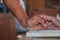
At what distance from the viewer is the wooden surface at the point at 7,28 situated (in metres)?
1.16

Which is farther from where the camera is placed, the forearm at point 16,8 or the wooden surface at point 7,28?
the wooden surface at point 7,28

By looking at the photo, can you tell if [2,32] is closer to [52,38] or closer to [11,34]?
[11,34]

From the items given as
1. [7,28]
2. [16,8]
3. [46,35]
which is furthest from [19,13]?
[7,28]

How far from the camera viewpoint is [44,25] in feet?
1.78

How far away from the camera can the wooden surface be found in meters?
1.16

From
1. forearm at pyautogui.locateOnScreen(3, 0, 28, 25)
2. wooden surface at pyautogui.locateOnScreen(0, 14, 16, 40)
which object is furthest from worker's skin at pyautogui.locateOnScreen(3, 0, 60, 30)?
wooden surface at pyautogui.locateOnScreen(0, 14, 16, 40)

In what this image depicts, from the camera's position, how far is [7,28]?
1.20 meters

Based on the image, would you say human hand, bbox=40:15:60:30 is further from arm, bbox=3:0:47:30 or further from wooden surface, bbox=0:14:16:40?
wooden surface, bbox=0:14:16:40

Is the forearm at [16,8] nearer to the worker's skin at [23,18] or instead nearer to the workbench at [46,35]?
the worker's skin at [23,18]

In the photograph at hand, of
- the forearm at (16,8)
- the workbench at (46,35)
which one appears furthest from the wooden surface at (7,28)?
the workbench at (46,35)

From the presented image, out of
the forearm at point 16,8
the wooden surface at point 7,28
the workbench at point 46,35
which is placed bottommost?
the wooden surface at point 7,28

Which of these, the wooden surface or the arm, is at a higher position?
the arm

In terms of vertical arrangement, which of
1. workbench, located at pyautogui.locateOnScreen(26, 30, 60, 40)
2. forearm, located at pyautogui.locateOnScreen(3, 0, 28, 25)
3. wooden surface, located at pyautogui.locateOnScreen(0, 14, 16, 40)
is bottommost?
wooden surface, located at pyautogui.locateOnScreen(0, 14, 16, 40)

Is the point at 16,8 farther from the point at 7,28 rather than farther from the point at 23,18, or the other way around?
the point at 7,28
